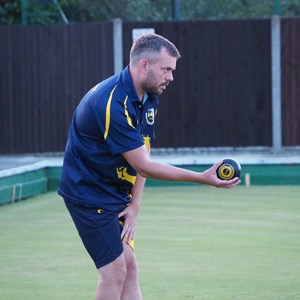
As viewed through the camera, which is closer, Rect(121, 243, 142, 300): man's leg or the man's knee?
the man's knee

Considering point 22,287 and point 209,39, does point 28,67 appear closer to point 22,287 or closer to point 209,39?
point 209,39

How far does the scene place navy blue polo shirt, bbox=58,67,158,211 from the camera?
521 cm

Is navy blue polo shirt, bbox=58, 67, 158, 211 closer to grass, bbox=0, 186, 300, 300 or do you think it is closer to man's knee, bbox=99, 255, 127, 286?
man's knee, bbox=99, 255, 127, 286

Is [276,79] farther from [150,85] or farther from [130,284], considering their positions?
[150,85]

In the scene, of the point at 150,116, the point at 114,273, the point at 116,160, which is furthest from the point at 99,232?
the point at 150,116

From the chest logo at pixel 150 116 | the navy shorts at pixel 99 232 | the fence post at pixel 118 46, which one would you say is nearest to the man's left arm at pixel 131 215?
the navy shorts at pixel 99 232

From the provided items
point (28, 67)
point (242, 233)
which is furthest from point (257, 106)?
point (242, 233)

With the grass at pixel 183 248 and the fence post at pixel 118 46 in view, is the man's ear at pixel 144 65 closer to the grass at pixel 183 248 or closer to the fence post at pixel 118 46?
the grass at pixel 183 248

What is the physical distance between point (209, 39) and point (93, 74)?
185 cm

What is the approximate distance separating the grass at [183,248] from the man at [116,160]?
152 cm

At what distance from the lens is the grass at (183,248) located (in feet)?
23.4

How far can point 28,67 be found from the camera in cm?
1605

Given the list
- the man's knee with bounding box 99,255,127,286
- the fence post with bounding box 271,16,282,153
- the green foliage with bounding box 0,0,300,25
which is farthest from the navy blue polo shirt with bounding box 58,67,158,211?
the green foliage with bounding box 0,0,300,25

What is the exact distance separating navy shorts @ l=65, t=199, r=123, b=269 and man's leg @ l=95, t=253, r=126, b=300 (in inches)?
1.2
